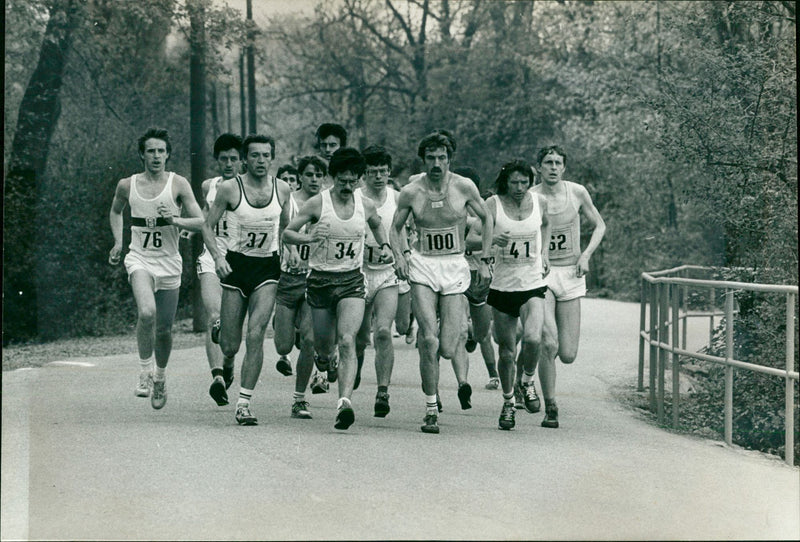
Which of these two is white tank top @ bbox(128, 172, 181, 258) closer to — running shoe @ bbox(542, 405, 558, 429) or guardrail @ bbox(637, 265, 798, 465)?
running shoe @ bbox(542, 405, 558, 429)

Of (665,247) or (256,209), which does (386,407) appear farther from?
(665,247)

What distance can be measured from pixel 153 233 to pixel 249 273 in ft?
3.41

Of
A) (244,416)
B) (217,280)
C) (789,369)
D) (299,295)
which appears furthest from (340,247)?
(789,369)

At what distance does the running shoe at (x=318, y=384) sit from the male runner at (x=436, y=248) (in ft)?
7.57

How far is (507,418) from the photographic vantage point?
32.1ft

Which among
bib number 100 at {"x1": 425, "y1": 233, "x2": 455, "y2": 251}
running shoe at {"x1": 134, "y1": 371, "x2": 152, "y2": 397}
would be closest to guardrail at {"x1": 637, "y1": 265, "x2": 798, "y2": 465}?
bib number 100 at {"x1": 425, "y1": 233, "x2": 455, "y2": 251}

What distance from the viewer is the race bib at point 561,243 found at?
1060cm

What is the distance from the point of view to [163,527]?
616cm

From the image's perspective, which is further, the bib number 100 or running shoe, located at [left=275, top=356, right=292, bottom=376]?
running shoe, located at [left=275, top=356, right=292, bottom=376]

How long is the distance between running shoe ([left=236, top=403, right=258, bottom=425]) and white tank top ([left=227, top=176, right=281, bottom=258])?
123 cm

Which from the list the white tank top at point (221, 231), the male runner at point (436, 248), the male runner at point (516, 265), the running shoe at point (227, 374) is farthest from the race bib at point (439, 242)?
the running shoe at point (227, 374)

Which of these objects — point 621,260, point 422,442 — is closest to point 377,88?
point 621,260

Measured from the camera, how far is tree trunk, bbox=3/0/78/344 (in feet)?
54.0

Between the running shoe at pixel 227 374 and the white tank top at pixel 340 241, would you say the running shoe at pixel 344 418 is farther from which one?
the running shoe at pixel 227 374
